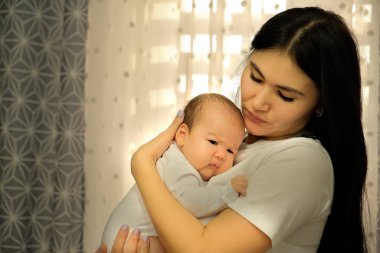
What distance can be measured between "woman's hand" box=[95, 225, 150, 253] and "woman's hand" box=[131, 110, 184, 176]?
175mm

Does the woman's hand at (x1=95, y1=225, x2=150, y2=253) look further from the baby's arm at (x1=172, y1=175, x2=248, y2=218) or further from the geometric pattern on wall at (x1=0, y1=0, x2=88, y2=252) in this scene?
the geometric pattern on wall at (x1=0, y1=0, x2=88, y2=252)

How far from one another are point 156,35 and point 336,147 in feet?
6.00

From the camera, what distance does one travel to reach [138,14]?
9.61 ft

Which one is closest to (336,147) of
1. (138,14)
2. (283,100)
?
(283,100)

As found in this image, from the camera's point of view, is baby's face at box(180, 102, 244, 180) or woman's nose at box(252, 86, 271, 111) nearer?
woman's nose at box(252, 86, 271, 111)

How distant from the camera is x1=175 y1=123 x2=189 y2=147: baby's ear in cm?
147

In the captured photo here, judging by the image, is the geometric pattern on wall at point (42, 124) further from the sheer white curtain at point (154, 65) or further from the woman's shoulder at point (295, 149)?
the woman's shoulder at point (295, 149)

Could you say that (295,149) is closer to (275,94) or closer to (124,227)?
(275,94)

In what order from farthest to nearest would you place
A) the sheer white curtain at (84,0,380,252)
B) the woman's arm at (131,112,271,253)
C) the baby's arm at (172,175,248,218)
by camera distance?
the sheer white curtain at (84,0,380,252) → the baby's arm at (172,175,248,218) → the woman's arm at (131,112,271,253)

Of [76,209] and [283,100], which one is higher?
[283,100]

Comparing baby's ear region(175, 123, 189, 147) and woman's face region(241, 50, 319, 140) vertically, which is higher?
woman's face region(241, 50, 319, 140)

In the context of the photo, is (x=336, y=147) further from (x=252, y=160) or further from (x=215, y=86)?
(x=215, y=86)

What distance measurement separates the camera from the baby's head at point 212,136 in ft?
4.66

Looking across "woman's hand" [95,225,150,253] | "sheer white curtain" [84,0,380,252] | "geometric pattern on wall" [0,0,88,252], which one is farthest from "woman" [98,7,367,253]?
"geometric pattern on wall" [0,0,88,252]
